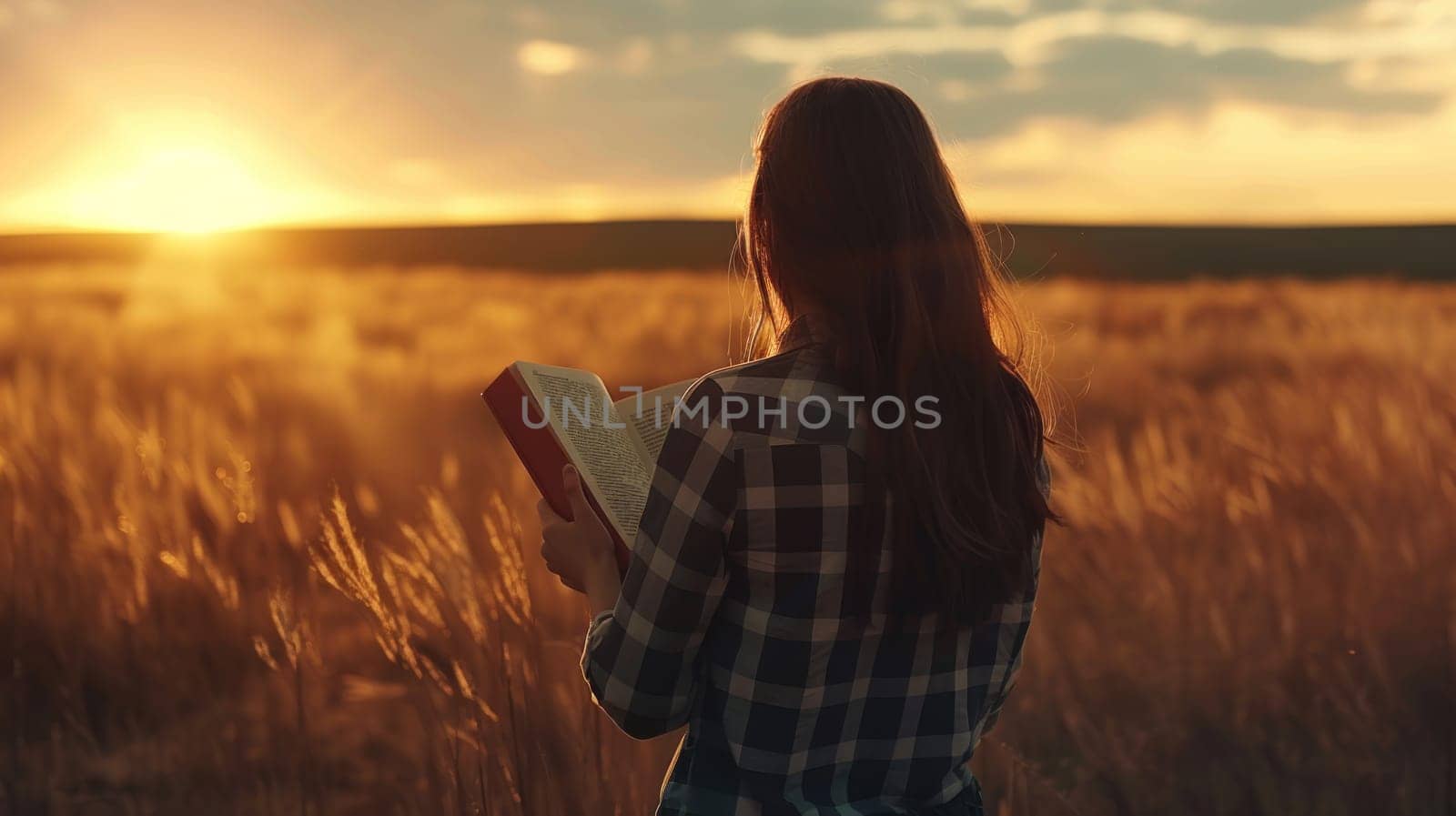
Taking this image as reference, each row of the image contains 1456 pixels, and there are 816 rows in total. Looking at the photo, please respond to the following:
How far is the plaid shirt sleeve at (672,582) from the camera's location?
972mm

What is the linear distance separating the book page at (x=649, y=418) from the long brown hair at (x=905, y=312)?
0.25 m

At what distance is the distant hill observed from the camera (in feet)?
108

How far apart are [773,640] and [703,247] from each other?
128 ft

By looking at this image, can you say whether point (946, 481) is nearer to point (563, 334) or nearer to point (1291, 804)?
point (1291, 804)

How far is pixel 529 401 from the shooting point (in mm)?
1160

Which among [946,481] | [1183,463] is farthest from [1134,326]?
[946,481]

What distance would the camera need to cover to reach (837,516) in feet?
3.24

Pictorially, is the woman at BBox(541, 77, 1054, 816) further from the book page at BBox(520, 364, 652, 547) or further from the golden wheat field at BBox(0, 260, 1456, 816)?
the golden wheat field at BBox(0, 260, 1456, 816)

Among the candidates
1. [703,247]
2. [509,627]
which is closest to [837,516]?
[509,627]

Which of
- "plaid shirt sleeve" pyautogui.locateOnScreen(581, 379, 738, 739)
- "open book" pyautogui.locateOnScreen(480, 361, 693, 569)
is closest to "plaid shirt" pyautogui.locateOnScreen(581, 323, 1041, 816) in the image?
"plaid shirt sleeve" pyautogui.locateOnScreen(581, 379, 738, 739)

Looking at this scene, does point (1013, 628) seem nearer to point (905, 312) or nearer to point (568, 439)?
point (905, 312)

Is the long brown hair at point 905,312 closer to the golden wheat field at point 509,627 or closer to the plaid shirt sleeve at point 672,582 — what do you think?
the plaid shirt sleeve at point 672,582

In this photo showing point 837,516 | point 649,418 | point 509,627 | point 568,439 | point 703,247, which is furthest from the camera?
point 703,247

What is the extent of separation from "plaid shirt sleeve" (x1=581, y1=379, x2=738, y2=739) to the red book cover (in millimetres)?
141
